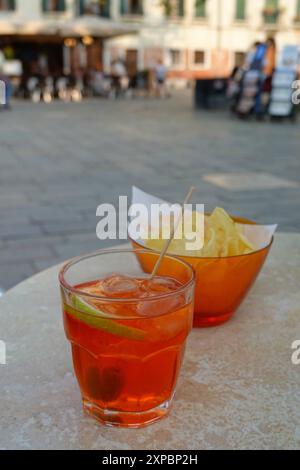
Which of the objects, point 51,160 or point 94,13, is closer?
point 51,160

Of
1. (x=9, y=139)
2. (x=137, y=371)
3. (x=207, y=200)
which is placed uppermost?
(x=137, y=371)

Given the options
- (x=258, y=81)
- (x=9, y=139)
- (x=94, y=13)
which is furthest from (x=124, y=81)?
(x=9, y=139)

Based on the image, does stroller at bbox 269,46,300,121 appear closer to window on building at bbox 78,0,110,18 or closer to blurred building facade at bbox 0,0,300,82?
blurred building facade at bbox 0,0,300,82

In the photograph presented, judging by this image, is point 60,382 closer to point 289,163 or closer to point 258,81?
point 289,163

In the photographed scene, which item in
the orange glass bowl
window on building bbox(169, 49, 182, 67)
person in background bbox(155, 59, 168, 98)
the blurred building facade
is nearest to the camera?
the orange glass bowl

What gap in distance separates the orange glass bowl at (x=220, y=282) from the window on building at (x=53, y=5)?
23.2m

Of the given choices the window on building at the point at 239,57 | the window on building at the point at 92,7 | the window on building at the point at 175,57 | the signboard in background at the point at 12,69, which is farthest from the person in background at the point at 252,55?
the window on building at the point at 239,57

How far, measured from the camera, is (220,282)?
0.91m

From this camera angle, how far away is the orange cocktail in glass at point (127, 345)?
0.67 meters

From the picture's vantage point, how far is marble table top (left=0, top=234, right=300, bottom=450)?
0.67 metres

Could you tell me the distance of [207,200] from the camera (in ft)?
14.2

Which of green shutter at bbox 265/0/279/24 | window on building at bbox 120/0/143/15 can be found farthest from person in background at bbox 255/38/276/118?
green shutter at bbox 265/0/279/24

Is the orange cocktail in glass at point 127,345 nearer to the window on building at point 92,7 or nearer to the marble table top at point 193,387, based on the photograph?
the marble table top at point 193,387

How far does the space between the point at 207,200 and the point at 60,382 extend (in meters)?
3.62
